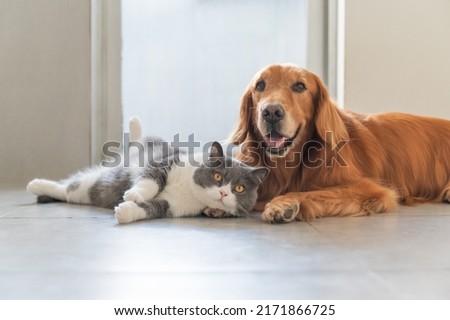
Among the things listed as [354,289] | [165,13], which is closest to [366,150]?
[354,289]

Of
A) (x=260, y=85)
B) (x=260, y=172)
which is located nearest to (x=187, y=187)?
(x=260, y=172)

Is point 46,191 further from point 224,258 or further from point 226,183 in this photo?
point 224,258

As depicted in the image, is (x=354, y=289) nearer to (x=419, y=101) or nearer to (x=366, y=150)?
(x=366, y=150)

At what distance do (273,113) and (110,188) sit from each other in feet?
2.29

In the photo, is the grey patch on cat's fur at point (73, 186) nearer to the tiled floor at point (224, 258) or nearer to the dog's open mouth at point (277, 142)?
the tiled floor at point (224, 258)

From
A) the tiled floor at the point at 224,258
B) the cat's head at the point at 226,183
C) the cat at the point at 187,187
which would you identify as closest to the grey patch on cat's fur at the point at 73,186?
the cat at the point at 187,187

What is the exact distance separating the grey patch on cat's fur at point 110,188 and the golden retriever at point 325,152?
468 mm

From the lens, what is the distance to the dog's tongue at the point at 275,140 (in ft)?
6.02

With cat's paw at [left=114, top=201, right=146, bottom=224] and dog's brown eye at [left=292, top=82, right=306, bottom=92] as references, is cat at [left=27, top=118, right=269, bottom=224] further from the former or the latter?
dog's brown eye at [left=292, top=82, right=306, bottom=92]

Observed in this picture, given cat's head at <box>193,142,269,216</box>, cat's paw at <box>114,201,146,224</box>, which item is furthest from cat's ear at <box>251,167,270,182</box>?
cat's paw at <box>114,201,146,224</box>

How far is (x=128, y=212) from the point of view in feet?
5.18

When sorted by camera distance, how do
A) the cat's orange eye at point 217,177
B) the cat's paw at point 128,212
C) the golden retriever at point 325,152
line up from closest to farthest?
the cat's paw at point 128,212
the cat's orange eye at point 217,177
the golden retriever at point 325,152

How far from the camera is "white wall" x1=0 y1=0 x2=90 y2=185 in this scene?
2.94 meters

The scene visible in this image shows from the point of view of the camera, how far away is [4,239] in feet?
4.45
